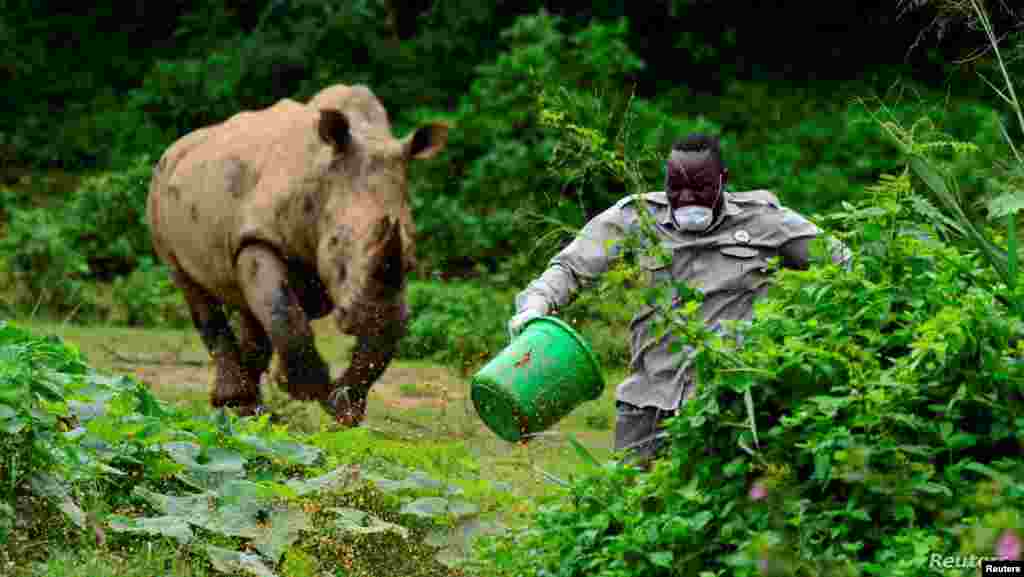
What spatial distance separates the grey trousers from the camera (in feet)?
19.8

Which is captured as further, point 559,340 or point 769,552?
point 559,340

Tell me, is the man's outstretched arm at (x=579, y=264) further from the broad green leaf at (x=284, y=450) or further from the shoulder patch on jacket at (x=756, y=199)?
the broad green leaf at (x=284, y=450)

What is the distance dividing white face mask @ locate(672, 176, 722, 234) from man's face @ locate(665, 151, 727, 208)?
2cm

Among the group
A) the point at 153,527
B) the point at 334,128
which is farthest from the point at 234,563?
the point at 334,128

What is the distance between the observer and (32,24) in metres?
20.3

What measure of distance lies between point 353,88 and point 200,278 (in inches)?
57.4

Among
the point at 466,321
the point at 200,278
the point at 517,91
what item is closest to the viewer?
the point at 200,278

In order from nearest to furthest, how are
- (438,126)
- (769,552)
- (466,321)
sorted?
(769,552)
(438,126)
(466,321)

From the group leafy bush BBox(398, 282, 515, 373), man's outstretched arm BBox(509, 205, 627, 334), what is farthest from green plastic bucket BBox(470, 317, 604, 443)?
leafy bush BBox(398, 282, 515, 373)

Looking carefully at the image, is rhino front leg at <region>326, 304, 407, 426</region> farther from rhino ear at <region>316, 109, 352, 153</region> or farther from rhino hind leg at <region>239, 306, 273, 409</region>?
rhino hind leg at <region>239, 306, 273, 409</region>

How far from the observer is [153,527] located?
5648mm

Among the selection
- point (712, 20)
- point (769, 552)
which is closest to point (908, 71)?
point (712, 20)

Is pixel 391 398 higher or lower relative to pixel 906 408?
lower

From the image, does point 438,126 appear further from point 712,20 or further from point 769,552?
point 712,20
